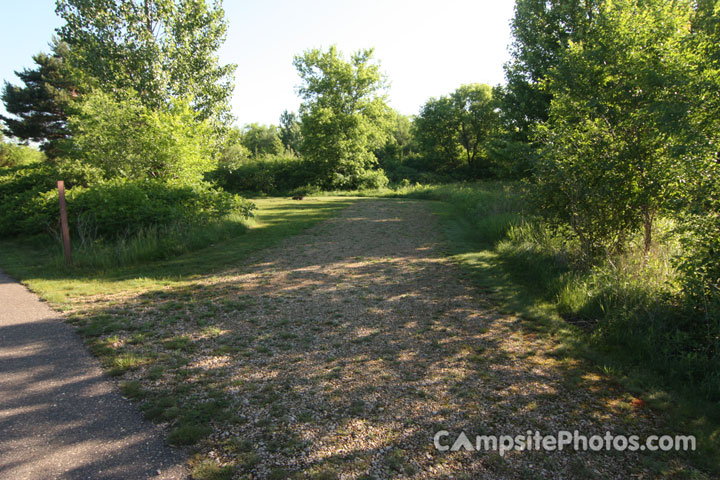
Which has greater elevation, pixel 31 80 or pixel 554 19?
pixel 31 80

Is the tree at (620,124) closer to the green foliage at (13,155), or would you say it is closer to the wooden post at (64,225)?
the wooden post at (64,225)

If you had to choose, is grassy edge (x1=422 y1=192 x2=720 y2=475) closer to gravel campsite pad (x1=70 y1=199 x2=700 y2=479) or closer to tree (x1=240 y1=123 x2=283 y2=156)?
gravel campsite pad (x1=70 y1=199 x2=700 y2=479)

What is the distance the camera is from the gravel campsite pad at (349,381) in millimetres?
2707

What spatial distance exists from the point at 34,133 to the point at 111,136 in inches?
937

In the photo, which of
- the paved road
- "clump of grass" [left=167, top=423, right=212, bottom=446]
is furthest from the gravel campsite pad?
the paved road

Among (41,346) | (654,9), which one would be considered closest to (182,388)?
(41,346)

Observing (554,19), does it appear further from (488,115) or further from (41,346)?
(488,115)

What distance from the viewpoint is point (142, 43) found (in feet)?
52.8

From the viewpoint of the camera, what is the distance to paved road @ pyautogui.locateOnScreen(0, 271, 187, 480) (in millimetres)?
2547

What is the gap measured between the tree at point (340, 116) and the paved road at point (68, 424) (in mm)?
30615

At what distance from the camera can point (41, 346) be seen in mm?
4516

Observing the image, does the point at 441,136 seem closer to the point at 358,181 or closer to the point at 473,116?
the point at 473,116

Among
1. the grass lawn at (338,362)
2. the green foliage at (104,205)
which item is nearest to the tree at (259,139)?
the green foliage at (104,205)

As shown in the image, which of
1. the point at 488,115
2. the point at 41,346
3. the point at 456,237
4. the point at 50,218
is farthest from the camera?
the point at 488,115
